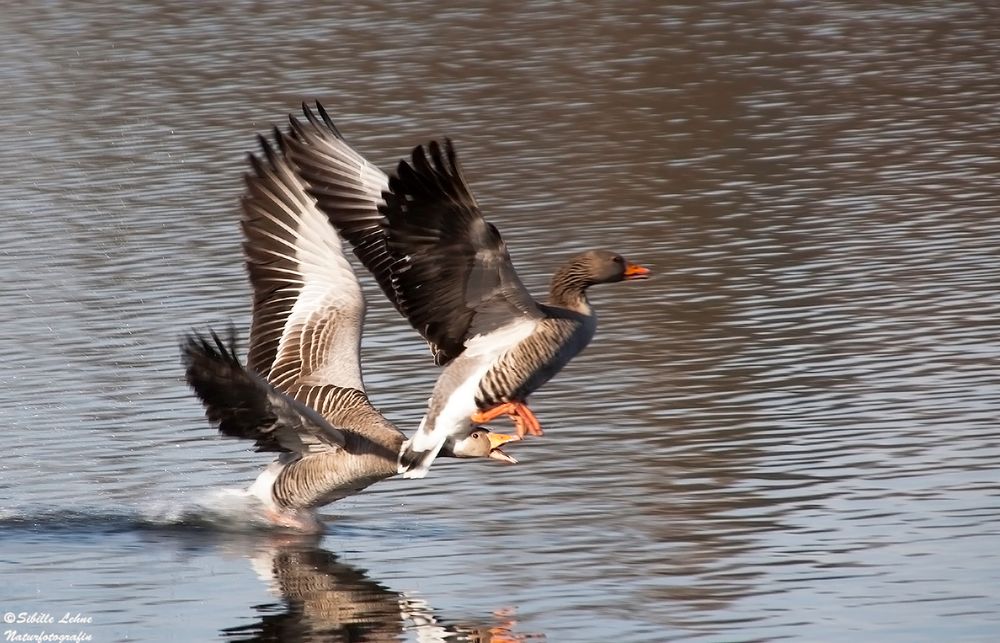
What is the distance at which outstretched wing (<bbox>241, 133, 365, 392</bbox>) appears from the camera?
10797 millimetres

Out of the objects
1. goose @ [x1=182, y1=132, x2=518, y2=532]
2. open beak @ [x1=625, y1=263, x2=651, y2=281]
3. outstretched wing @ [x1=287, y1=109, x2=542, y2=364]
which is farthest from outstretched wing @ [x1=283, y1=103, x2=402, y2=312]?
open beak @ [x1=625, y1=263, x2=651, y2=281]

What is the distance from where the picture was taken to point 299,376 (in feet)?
35.3

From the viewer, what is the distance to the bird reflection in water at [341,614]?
833 centimetres

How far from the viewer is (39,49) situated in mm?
28250

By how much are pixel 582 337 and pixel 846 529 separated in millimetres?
1675

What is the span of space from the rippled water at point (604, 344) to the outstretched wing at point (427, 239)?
109 centimetres

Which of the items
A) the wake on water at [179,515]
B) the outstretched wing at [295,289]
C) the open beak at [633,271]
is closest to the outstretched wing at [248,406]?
the wake on water at [179,515]

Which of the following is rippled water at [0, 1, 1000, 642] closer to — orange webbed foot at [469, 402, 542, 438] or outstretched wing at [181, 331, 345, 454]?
orange webbed foot at [469, 402, 542, 438]

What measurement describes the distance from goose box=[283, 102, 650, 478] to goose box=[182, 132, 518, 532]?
0.72 feet

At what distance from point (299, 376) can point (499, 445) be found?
1.36 m

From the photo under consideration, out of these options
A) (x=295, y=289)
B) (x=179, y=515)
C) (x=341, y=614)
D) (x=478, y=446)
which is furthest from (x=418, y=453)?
(x=295, y=289)

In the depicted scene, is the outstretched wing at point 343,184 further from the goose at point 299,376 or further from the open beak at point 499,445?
the open beak at point 499,445

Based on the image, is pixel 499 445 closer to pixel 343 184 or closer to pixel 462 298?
pixel 462 298

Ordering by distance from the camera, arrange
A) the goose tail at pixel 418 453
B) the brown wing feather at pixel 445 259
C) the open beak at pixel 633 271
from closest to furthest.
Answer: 1. the brown wing feather at pixel 445 259
2. the goose tail at pixel 418 453
3. the open beak at pixel 633 271
